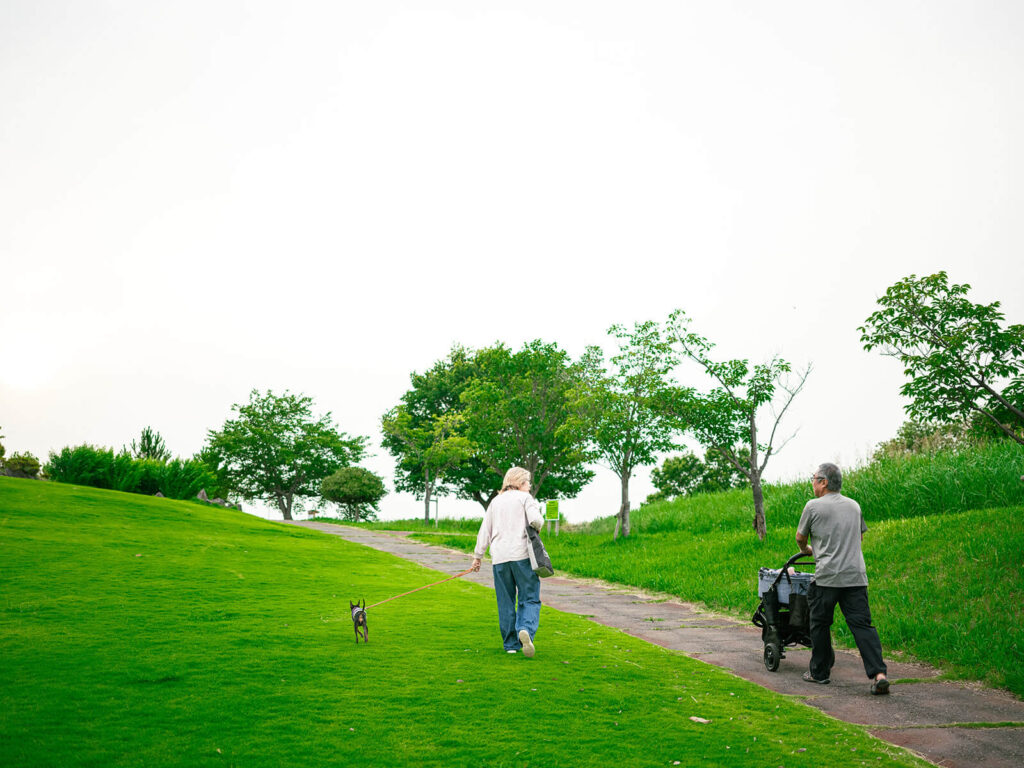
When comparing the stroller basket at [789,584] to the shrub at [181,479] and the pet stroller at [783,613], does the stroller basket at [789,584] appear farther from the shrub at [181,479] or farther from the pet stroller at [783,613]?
the shrub at [181,479]

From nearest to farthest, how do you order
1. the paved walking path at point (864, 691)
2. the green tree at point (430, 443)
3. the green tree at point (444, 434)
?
the paved walking path at point (864, 691) < the green tree at point (430, 443) < the green tree at point (444, 434)

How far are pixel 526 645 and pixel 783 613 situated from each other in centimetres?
287

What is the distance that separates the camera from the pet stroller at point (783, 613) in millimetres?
7617

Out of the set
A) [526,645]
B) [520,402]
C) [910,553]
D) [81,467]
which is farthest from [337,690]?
[520,402]

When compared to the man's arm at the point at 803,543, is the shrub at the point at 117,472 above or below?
above

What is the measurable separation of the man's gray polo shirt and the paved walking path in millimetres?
1079

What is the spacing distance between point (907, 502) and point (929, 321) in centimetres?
638

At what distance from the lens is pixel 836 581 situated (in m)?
7.10

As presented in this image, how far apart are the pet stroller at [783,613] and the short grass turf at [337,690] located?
31.1 inches

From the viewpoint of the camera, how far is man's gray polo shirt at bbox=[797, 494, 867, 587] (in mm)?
7086

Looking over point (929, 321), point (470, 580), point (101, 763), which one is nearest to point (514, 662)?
point (101, 763)

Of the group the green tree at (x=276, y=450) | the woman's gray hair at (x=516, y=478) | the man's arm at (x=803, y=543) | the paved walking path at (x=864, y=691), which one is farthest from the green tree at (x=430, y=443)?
the man's arm at (x=803, y=543)

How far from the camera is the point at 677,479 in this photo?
6531 cm

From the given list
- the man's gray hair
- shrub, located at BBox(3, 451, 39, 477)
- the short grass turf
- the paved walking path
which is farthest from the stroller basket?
shrub, located at BBox(3, 451, 39, 477)
